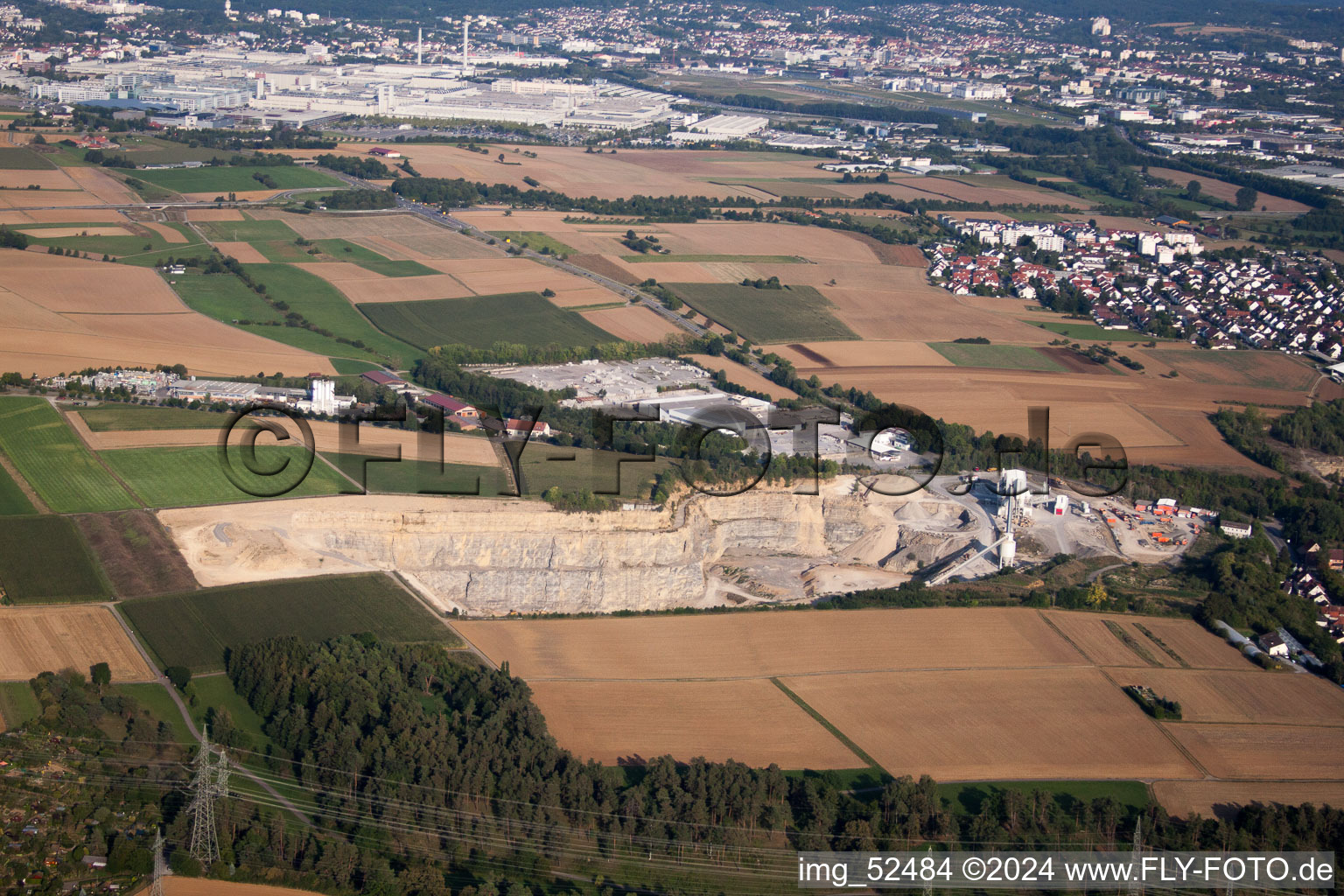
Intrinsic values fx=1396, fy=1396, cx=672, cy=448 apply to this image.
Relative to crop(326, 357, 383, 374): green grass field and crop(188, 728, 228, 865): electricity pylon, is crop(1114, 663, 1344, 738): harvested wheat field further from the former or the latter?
crop(326, 357, 383, 374): green grass field

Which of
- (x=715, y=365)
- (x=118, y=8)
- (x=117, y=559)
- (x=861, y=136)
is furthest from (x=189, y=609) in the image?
(x=118, y=8)

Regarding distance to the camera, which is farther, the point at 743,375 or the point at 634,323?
the point at 634,323

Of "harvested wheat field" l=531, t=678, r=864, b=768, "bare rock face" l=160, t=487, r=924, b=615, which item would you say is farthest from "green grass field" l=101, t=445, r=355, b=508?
"harvested wheat field" l=531, t=678, r=864, b=768

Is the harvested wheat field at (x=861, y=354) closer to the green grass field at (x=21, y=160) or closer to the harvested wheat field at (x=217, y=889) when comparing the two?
the harvested wheat field at (x=217, y=889)

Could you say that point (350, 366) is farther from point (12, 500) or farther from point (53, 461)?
point (12, 500)


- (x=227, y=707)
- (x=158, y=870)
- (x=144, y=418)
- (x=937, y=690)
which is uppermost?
(x=144, y=418)

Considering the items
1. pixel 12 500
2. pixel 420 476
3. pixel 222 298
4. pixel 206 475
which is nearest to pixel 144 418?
pixel 206 475
